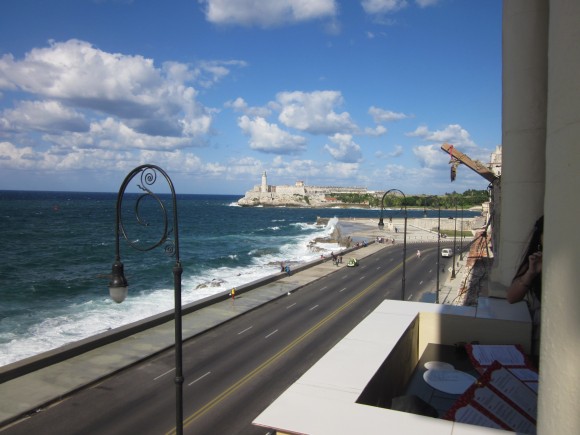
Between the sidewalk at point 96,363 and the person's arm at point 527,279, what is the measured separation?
1652 cm

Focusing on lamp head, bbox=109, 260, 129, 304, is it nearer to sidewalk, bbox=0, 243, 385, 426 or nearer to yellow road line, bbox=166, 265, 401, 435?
yellow road line, bbox=166, 265, 401, 435

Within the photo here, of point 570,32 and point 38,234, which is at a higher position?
point 570,32

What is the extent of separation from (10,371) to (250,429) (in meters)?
10.5

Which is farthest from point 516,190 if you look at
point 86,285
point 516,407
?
point 86,285

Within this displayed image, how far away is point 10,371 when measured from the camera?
17.1 meters

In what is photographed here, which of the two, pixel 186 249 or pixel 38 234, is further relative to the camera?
pixel 38 234

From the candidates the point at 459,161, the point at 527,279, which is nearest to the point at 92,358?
the point at 527,279

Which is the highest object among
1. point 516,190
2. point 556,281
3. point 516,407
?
point 516,190

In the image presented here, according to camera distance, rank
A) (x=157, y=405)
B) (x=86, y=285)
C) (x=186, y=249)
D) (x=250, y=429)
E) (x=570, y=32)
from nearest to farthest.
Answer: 1. (x=570, y=32)
2. (x=250, y=429)
3. (x=157, y=405)
4. (x=86, y=285)
5. (x=186, y=249)

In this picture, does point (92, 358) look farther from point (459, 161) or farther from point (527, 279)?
point (459, 161)

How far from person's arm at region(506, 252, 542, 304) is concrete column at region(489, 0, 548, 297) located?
331 inches

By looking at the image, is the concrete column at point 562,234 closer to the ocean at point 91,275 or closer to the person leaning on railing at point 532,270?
the person leaning on railing at point 532,270

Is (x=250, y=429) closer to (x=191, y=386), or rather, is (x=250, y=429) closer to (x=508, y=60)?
(x=191, y=386)

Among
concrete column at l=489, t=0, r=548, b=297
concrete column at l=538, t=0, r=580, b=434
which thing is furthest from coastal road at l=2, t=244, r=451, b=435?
concrete column at l=538, t=0, r=580, b=434
